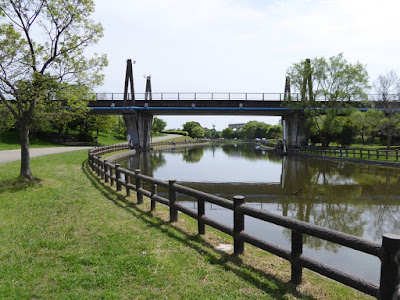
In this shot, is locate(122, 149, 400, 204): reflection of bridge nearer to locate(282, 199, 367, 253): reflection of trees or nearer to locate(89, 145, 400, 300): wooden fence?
locate(282, 199, 367, 253): reflection of trees

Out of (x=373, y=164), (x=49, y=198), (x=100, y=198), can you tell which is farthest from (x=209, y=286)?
(x=373, y=164)

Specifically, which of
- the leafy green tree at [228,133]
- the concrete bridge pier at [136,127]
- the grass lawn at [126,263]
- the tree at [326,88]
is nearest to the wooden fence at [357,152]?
the tree at [326,88]

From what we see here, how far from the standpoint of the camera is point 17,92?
34.6 ft

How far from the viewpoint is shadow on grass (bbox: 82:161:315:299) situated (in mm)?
3963

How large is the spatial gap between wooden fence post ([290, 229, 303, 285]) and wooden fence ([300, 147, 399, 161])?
2402 cm

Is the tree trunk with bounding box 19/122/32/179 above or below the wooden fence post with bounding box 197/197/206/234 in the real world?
above

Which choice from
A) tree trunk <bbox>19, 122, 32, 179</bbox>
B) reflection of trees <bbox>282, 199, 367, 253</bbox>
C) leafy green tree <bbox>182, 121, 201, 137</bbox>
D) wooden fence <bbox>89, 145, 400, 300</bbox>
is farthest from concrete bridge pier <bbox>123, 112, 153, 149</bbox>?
leafy green tree <bbox>182, 121, 201, 137</bbox>

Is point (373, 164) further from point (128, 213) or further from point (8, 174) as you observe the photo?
point (8, 174)

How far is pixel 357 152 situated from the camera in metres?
32.9

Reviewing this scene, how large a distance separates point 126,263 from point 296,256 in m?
2.66

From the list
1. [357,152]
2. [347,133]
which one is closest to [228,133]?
[347,133]

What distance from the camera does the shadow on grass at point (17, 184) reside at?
392 inches

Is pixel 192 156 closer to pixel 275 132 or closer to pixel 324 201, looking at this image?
pixel 324 201

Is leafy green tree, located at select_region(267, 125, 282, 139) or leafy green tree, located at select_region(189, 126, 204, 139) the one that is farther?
leafy green tree, located at select_region(189, 126, 204, 139)
